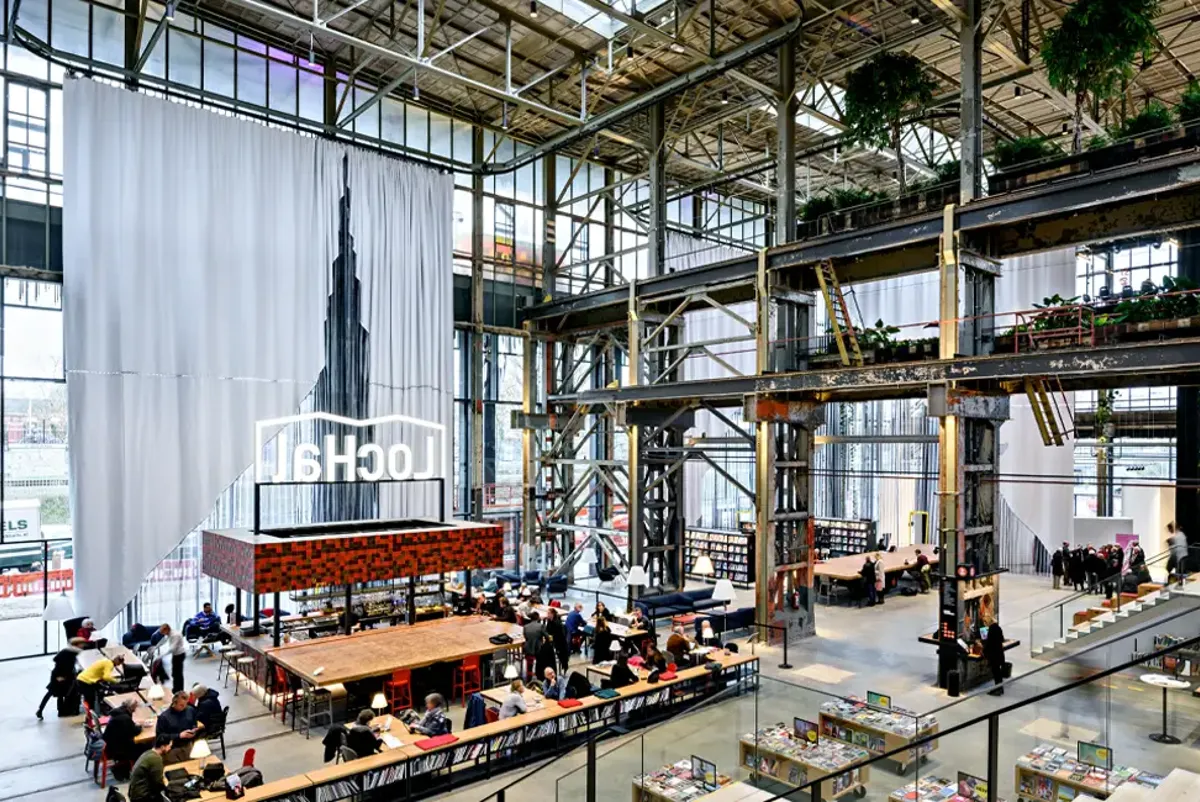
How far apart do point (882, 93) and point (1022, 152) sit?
3132 millimetres

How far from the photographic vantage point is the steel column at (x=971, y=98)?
46.2 feet

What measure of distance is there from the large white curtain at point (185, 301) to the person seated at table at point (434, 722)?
9.97m

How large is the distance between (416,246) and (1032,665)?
1789 cm

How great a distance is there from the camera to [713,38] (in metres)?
17.3

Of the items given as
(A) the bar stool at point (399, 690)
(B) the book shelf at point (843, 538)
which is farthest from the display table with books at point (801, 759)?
(B) the book shelf at point (843, 538)

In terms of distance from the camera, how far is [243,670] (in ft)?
47.1

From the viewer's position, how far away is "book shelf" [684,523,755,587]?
26.1m

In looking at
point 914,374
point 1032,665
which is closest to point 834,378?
point 914,374

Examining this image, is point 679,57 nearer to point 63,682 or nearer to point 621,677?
point 621,677

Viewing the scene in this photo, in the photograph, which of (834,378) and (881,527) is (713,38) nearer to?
(834,378)

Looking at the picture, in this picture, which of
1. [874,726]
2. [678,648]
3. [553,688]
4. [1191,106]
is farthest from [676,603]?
[1191,106]

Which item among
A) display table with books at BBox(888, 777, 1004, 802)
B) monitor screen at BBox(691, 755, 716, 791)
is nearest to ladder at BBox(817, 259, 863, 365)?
display table with books at BBox(888, 777, 1004, 802)

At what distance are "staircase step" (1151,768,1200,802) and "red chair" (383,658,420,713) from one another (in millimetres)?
10577

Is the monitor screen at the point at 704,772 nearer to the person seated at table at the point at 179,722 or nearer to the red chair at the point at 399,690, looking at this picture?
the red chair at the point at 399,690
